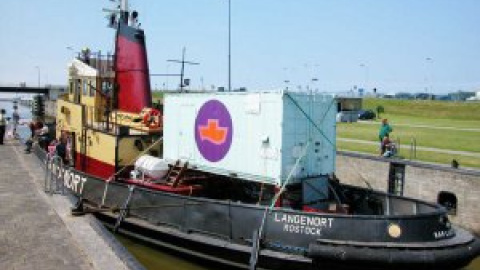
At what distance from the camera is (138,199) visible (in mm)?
12258

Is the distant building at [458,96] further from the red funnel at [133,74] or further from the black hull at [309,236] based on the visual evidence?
the black hull at [309,236]

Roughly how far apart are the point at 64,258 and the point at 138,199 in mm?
4154

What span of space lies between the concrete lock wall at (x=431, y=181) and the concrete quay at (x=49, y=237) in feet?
26.5

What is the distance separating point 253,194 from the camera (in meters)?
12.2

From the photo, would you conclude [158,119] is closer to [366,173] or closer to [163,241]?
[163,241]

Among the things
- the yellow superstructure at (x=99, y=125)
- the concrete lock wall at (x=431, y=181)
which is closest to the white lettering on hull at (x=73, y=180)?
the yellow superstructure at (x=99, y=125)

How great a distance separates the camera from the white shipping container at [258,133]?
10398 millimetres

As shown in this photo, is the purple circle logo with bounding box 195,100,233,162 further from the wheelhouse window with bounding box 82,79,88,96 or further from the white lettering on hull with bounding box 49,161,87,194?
the wheelhouse window with bounding box 82,79,88,96

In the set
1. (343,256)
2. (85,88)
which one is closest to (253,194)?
(343,256)

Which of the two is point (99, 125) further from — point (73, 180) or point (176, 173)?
point (176, 173)

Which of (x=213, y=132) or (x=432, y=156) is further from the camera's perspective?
(x=432, y=156)

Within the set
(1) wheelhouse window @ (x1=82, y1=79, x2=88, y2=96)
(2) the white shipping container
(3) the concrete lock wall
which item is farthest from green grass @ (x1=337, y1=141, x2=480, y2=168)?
(1) wheelhouse window @ (x1=82, y1=79, x2=88, y2=96)

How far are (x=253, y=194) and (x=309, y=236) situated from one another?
9.71 ft

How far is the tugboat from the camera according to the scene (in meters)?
9.18
